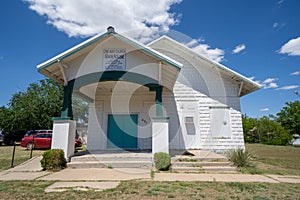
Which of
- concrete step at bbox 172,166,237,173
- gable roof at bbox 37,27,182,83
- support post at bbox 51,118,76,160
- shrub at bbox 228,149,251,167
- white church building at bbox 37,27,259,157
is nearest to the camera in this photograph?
concrete step at bbox 172,166,237,173

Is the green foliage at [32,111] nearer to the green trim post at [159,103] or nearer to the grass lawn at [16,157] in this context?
the grass lawn at [16,157]

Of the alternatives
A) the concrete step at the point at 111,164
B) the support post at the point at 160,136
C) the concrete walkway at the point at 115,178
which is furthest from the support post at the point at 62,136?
the support post at the point at 160,136

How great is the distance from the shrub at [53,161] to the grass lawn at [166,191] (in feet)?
4.96

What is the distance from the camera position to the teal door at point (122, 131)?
32.1ft

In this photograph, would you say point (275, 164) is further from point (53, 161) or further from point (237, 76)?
point (53, 161)

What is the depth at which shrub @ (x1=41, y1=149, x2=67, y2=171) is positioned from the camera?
6.31m

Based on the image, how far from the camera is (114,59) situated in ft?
24.0

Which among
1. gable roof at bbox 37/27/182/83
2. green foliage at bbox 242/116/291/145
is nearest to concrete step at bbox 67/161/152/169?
gable roof at bbox 37/27/182/83

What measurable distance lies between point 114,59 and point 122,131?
168 inches

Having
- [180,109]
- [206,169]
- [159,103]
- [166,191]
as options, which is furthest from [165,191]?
[180,109]

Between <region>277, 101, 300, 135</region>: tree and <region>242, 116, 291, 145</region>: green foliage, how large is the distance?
32.5 feet

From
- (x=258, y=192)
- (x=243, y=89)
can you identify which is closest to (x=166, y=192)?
(x=258, y=192)

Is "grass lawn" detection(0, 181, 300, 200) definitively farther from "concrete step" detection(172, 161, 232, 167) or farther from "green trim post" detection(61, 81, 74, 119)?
"green trim post" detection(61, 81, 74, 119)

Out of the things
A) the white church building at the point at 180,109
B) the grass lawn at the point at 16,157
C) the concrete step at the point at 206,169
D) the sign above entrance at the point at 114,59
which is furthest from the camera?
the white church building at the point at 180,109
